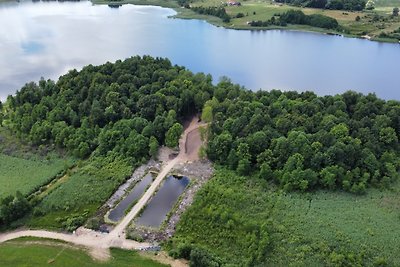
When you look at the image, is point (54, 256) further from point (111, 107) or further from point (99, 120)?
point (111, 107)

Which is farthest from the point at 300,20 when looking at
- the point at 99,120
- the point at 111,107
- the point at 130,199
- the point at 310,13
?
the point at 130,199

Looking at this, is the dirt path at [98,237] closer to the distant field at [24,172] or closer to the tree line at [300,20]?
the distant field at [24,172]

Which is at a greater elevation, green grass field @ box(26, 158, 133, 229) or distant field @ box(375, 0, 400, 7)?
distant field @ box(375, 0, 400, 7)

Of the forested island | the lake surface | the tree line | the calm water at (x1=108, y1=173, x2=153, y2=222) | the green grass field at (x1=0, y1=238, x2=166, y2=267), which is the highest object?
the tree line

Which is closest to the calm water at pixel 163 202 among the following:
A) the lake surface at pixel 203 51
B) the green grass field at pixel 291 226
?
the green grass field at pixel 291 226

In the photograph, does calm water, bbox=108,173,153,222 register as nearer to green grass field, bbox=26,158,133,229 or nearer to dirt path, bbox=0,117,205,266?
dirt path, bbox=0,117,205,266

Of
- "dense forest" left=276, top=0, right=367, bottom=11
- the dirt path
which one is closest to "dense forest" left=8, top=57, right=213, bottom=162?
the dirt path
